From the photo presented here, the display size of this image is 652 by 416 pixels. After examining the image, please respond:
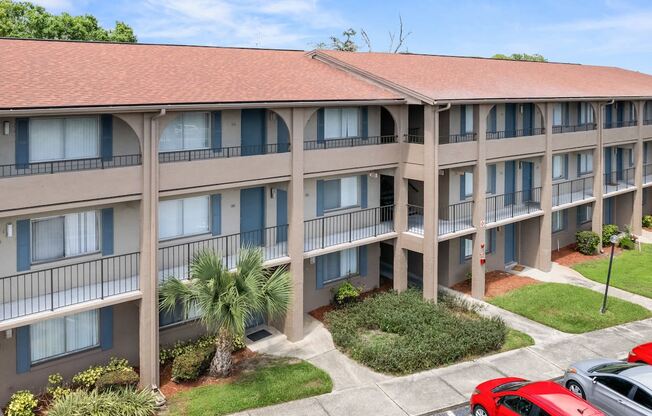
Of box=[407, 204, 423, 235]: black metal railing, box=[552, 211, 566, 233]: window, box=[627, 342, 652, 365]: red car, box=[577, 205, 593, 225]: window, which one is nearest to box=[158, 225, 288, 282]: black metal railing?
box=[407, 204, 423, 235]: black metal railing

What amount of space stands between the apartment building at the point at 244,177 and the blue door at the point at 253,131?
0.05m

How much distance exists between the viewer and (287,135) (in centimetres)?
2097

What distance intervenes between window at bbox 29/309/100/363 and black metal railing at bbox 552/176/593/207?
2226 cm

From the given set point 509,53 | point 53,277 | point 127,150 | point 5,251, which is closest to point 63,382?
point 53,277

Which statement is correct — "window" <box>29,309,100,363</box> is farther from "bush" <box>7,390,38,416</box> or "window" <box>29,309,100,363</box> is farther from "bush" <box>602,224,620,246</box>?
"bush" <box>602,224,620,246</box>

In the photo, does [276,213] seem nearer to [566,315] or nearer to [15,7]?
[566,315]

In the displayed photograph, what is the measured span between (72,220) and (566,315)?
18.1m

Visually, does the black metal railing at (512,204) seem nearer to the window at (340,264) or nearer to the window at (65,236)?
the window at (340,264)

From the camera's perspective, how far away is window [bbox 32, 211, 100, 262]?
16.1m

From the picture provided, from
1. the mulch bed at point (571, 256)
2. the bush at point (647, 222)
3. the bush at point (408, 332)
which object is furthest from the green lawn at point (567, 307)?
the bush at point (647, 222)

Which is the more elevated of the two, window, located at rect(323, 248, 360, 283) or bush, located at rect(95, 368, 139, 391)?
window, located at rect(323, 248, 360, 283)

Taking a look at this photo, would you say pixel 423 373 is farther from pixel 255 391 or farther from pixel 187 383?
pixel 187 383

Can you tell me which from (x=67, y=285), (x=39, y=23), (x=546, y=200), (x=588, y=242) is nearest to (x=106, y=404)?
(x=67, y=285)

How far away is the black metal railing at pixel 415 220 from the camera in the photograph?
78.5 ft
